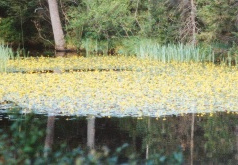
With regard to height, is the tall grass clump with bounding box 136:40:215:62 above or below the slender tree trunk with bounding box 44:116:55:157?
above

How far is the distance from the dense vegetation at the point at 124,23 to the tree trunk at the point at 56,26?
525 mm

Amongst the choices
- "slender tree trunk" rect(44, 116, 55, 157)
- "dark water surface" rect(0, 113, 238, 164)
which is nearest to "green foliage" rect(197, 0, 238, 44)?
"dark water surface" rect(0, 113, 238, 164)

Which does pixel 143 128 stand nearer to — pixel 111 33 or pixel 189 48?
pixel 189 48

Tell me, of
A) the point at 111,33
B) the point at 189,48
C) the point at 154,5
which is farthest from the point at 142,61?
the point at 111,33

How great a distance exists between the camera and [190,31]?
928 inches

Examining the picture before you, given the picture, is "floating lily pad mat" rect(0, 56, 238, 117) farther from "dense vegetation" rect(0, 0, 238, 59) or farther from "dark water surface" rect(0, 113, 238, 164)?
"dense vegetation" rect(0, 0, 238, 59)

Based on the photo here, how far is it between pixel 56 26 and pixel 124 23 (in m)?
4.00

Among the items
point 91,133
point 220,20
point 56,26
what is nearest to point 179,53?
point 220,20

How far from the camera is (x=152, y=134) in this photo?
9656 millimetres

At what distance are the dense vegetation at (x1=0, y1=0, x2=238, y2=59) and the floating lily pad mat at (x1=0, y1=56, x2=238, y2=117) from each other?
2.81m

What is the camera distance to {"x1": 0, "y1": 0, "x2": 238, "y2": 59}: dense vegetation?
21.5m

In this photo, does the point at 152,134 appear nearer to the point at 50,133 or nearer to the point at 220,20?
the point at 50,133

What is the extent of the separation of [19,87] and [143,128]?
184 inches

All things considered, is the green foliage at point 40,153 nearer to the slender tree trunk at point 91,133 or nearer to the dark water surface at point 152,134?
the dark water surface at point 152,134
